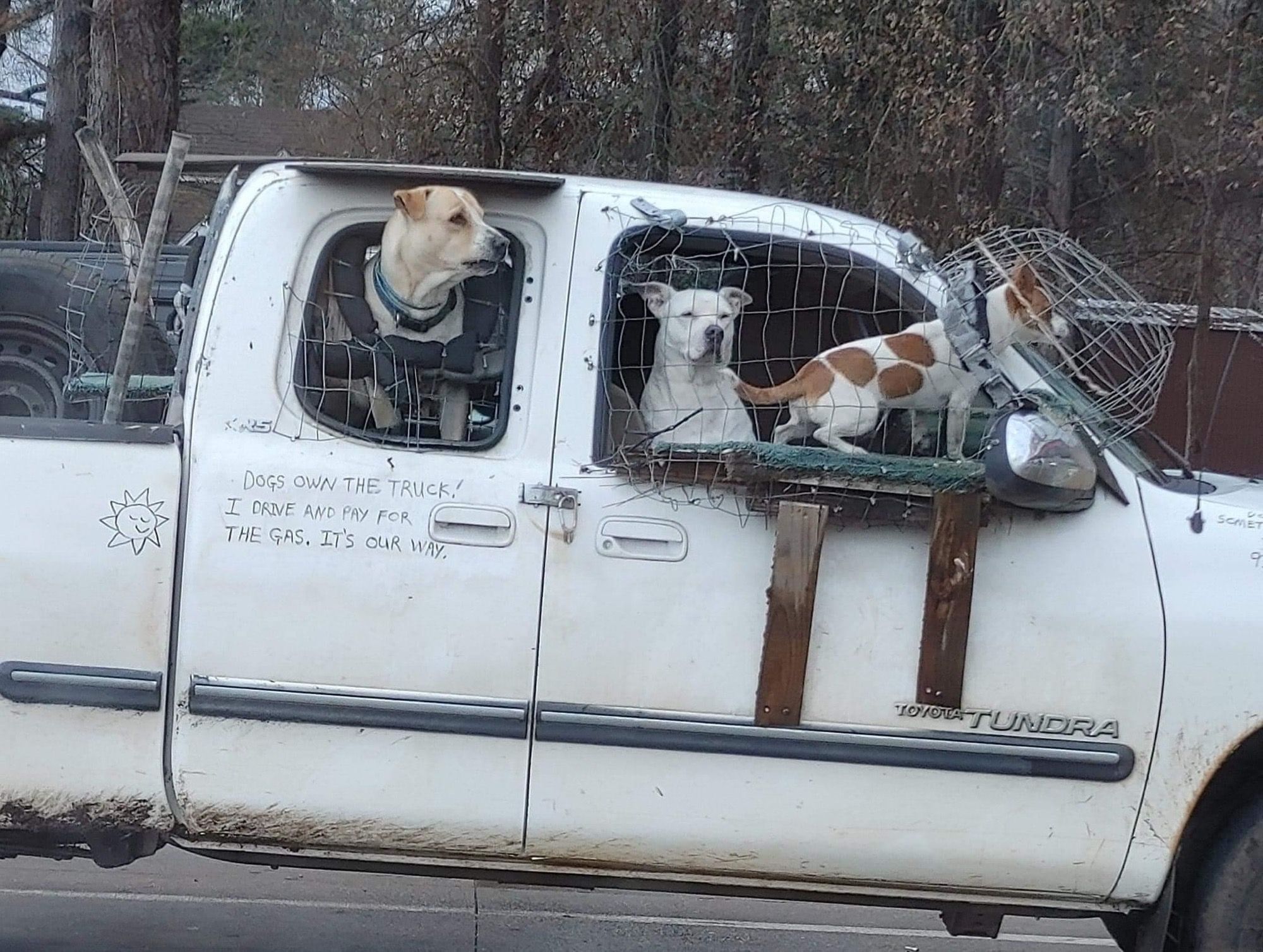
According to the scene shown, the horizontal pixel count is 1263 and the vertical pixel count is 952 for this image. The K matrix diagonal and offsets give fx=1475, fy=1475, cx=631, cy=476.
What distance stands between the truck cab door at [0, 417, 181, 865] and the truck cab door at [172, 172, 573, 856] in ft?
0.25

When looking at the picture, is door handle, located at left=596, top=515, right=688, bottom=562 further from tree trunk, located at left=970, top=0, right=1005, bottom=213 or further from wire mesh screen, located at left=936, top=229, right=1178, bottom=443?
tree trunk, located at left=970, top=0, right=1005, bottom=213

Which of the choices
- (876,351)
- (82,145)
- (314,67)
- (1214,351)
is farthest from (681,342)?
(314,67)

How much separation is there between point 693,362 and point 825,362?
34cm

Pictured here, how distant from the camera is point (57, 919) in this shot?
480cm

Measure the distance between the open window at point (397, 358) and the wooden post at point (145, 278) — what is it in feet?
1.53

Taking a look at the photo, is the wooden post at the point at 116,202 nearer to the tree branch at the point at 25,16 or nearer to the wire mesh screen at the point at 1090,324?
the wire mesh screen at the point at 1090,324

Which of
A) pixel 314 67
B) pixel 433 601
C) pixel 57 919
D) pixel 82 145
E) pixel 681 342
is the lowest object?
pixel 57 919

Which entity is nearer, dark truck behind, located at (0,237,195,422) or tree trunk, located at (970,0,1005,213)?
dark truck behind, located at (0,237,195,422)

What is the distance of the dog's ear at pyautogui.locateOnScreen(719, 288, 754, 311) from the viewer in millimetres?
3846

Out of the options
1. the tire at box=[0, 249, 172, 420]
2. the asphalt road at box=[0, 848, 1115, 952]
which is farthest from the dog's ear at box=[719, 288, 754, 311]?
the asphalt road at box=[0, 848, 1115, 952]

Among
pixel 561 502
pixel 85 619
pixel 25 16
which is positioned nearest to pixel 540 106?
pixel 25 16

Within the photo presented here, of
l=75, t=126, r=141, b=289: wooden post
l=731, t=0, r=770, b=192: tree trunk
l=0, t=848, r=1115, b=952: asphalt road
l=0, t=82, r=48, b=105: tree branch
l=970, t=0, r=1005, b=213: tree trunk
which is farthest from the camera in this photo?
l=0, t=82, r=48, b=105: tree branch

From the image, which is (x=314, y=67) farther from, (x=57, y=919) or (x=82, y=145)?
(x=57, y=919)

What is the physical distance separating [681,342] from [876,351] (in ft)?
1.64
